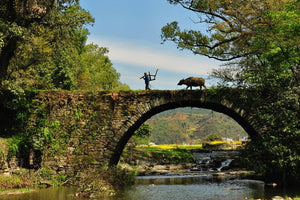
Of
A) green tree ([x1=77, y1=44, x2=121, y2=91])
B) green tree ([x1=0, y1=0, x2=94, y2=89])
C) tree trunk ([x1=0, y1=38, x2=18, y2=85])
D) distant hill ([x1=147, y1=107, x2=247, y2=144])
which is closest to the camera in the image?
green tree ([x1=0, y1=0, x2=94, y2=89])

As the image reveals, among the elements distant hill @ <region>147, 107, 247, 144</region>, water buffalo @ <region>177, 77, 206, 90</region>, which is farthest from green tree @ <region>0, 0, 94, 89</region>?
distant hill @ <region>147, 107, 247, 144</region>

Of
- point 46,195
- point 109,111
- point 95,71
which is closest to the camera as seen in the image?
point 46,195

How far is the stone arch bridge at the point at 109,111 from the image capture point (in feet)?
51.2

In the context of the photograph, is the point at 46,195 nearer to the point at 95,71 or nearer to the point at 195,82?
the point at 195,82

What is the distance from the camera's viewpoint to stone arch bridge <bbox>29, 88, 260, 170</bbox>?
1562 cm

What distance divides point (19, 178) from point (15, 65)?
25.0ft

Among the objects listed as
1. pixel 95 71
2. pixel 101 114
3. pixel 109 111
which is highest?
pixel 95 71

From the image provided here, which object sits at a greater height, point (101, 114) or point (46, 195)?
point (101, 114)

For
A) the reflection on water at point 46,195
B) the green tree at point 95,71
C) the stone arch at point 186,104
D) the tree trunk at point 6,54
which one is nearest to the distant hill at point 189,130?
the green tree at point 95,71

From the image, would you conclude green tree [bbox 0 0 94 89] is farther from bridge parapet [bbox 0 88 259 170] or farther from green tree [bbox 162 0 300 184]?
green tree [bbox 162 0 300 184]

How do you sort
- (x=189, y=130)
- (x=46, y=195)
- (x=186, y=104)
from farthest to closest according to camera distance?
(x=189, y=130), (x=186, y=104), (x=46, y=195)

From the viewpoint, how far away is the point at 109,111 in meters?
16.2

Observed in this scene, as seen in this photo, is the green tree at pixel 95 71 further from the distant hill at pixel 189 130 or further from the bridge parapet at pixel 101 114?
the distant hill at pixel 189 130

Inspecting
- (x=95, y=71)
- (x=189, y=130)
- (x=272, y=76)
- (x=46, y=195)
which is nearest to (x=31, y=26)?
(x=46, y=195)
